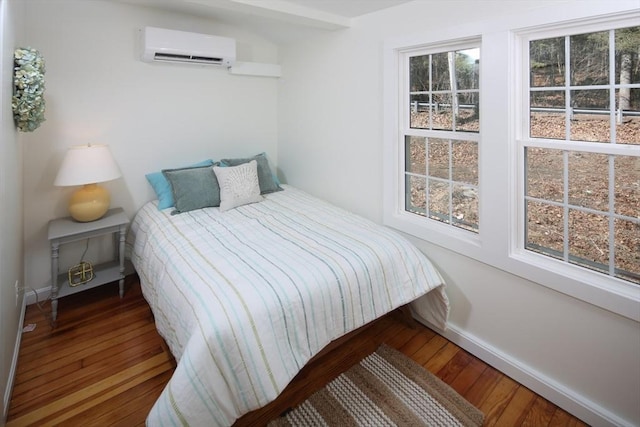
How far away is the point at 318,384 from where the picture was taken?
199 centimetres

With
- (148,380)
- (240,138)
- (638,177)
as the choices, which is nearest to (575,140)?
(638,177)

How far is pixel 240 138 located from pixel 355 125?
4.62ft

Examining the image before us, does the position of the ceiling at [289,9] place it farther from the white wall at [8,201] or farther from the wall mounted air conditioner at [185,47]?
the white wall at [8,201]

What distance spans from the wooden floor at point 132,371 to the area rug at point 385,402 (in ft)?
0.24

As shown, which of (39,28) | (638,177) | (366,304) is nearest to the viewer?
(638,177)

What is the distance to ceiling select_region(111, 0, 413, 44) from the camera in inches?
89.4

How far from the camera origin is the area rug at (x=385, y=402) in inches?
68.8

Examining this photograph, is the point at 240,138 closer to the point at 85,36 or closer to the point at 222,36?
the point at 222,36

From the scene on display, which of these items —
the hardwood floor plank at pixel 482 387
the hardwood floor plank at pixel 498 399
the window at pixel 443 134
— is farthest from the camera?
the window at pixel 443 134

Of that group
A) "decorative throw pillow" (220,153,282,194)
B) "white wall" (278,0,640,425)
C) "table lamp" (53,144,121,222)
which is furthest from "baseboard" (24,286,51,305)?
"white wall" (278,0,640,425)

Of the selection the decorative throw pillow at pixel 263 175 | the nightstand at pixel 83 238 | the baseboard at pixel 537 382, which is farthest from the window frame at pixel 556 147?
the nightstand at pixel 83 238

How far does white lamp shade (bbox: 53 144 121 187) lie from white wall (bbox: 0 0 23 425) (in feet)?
0.90

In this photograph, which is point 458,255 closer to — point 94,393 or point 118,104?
point 94,393

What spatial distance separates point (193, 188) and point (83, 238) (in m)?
0.87
